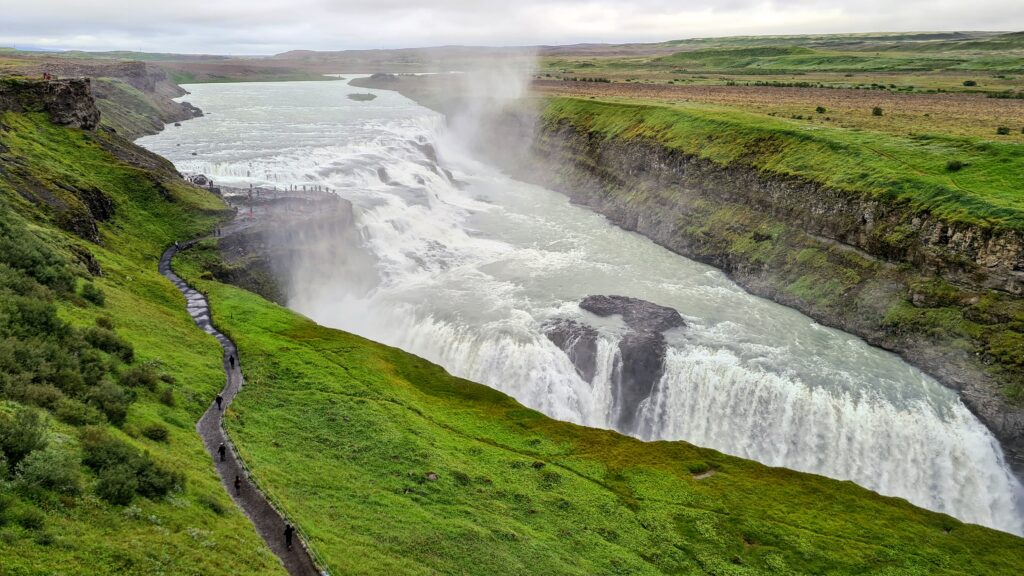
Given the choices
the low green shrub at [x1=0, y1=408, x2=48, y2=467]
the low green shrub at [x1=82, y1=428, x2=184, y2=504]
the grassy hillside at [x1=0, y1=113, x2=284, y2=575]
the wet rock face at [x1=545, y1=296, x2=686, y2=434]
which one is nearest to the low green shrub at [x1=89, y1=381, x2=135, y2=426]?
the grassy hillside at [x1=0, y1=113, x2=284, y2=575]

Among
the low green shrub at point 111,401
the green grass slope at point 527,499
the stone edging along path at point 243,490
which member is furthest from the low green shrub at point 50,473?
the green grass slope at point 527,499

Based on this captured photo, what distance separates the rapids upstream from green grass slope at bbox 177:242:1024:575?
523 centimetres

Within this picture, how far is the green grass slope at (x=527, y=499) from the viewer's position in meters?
25.3

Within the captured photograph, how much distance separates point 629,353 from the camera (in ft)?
148

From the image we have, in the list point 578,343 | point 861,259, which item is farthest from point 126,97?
point 861,259

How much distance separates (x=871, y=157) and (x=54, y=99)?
276 ft

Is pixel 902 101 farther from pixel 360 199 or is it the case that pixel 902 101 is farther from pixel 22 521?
pixel 22 521

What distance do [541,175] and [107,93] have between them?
84.4 meters

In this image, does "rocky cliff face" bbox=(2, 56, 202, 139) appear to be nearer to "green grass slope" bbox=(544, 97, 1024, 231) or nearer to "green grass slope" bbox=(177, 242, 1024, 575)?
"green grass slope" bbox=(177, 242, 1024, 575)

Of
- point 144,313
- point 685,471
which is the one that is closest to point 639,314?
point 685,471

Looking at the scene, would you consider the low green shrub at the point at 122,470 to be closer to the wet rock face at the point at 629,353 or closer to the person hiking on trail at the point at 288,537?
the person hiking on trail at the point at 288,537

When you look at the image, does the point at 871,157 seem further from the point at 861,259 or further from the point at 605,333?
the point at 605,333

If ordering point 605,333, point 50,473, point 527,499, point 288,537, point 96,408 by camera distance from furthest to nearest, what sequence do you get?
point 605,333
point 527,499
point 96,408
point 288,537
point 50,473

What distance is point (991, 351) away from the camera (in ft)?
136
